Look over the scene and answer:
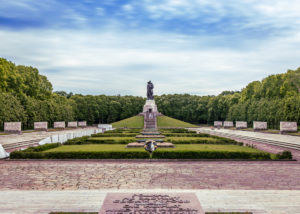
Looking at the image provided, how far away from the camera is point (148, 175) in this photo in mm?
12492

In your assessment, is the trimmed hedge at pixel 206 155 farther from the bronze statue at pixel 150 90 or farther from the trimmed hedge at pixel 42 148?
the bronze statue at pixel 150 90

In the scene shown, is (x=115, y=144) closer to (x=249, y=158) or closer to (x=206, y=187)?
(x=249, y=158)

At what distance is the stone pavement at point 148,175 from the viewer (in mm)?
10680

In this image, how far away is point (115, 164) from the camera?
15398 mm

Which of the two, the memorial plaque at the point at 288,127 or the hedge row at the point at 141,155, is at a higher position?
the memorial plaque at the point at 288,127

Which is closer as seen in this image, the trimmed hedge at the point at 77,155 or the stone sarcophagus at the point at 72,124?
the trimmed hedge at the point at 77,155

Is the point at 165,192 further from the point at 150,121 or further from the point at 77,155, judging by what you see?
the point at 150,121

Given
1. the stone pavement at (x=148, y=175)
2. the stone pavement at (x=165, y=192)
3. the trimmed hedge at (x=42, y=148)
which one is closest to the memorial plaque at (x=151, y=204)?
the stone pavement at (x=165, y=192)

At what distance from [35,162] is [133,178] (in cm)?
759

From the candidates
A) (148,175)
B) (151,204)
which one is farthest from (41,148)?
(151,204)

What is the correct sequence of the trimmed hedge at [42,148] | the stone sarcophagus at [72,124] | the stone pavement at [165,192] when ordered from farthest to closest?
the stone sarcophagus at [72,124], the trimmed hedge at [42,148], the stone pavement at [165,192]

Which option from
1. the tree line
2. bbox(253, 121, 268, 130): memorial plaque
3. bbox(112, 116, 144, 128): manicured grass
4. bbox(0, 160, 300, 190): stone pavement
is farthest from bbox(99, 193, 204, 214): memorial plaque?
bbox(112, 116, 144, 128): manicured grass

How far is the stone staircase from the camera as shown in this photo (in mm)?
48094

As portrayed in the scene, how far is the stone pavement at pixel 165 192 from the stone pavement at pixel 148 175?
3.31ft
